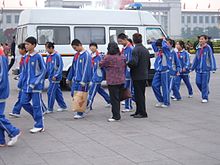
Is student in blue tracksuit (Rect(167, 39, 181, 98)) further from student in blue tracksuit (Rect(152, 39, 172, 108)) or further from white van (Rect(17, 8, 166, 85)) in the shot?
white van (Rect(17, 8, 166, 85))

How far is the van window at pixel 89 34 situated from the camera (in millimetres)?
14164


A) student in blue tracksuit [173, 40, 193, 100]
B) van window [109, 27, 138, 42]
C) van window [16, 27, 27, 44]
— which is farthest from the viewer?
van window [109, 27, 138, 42]

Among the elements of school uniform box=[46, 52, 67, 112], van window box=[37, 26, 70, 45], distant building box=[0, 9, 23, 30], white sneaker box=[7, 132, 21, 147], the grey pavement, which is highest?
distant building box=[0, 9, 23, 30]

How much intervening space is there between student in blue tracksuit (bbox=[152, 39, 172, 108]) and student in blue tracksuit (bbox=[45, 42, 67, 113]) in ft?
7.34

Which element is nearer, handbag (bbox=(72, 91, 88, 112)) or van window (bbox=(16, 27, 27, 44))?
handbag (bbox=(72, 91, 88, 112))

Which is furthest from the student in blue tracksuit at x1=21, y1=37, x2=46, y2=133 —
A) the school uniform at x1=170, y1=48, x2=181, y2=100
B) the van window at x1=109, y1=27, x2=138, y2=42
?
the van window at x1=109, y1=27, x2=138, y2=42

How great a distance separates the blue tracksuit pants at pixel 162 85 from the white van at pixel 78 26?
4204mm

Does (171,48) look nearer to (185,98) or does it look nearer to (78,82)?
(185,98)

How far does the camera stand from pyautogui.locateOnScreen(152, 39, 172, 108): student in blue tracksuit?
10.2 m

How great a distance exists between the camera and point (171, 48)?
1067 cm

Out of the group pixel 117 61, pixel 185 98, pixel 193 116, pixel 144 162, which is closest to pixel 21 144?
pixel 144 162

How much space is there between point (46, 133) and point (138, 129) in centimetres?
163

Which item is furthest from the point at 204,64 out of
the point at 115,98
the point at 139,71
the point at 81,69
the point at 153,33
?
the point at 153,33

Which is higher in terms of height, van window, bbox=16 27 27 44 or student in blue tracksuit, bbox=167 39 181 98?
van window, bbox=16 27 27 44
